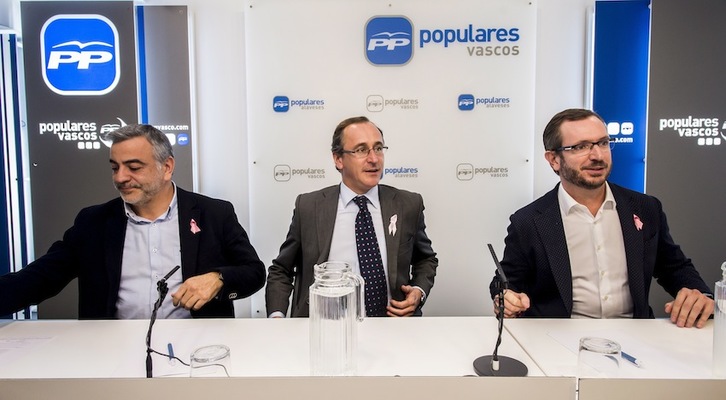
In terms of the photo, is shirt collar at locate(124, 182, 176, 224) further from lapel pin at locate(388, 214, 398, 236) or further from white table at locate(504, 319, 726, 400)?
white table at locate(504, 319, 726, 400)

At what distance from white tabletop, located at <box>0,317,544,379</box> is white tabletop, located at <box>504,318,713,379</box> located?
0.07 metres

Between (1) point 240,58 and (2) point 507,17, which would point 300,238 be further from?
(2) point 507,17

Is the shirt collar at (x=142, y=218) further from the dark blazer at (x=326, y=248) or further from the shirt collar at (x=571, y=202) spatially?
the shirt collar at (x=571, y=202)

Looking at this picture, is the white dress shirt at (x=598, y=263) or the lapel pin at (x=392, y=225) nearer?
the white dress shirt at (x=598, y=263)

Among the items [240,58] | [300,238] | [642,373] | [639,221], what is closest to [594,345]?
[642,373]

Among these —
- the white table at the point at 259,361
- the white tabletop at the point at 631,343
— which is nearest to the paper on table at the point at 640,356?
the white tabletop at the point at 631,343

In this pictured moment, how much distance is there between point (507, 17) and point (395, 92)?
0.95 meters

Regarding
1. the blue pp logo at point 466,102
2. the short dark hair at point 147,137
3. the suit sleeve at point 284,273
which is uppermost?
the blue pp logo at point 466,102

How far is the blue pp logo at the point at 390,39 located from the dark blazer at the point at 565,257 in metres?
1.69

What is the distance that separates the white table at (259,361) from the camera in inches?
30.1

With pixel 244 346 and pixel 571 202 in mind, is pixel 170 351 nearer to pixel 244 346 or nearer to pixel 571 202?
pixel 244 346

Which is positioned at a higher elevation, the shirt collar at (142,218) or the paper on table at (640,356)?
the shirt collar at (142,218)

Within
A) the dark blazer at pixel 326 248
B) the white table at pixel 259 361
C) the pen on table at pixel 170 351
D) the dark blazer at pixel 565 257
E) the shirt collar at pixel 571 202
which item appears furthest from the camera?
the dark blazer at pixel 326 248

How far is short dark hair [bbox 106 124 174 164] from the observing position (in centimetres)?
197
